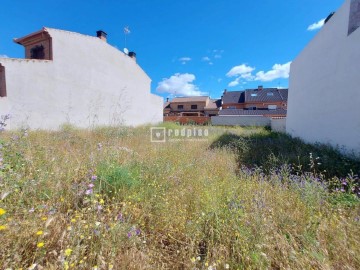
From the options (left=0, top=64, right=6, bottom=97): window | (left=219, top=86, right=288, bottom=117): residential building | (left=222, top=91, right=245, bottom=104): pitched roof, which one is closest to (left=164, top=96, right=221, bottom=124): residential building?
(left=222, top=91, right=245, bottom=104): pitched roof

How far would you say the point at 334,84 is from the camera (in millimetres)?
5016

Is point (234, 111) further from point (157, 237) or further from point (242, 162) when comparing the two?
point (157, 237)

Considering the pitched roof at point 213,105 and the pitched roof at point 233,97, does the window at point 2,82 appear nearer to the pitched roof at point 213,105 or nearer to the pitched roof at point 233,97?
the pitched roof at point 213,105

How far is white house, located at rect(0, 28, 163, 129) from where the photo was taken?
23.8 feet

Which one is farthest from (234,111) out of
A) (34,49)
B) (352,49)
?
(34,49)

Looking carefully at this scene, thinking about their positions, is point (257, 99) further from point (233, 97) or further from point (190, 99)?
point (190, 99)

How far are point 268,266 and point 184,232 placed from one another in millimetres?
714

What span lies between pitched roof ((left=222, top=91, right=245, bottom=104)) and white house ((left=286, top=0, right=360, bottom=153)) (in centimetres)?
2546

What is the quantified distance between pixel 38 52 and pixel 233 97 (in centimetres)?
3076

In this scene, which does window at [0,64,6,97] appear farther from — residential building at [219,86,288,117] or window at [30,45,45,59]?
residential building at [219,86,288,117]

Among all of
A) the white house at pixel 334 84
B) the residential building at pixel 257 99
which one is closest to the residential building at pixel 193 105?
the residential building at pixel 257 99

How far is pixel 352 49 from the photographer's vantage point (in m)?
4.30

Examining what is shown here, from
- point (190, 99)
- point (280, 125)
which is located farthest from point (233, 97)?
point (280, 125)

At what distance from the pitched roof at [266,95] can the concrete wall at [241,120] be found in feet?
44.1
